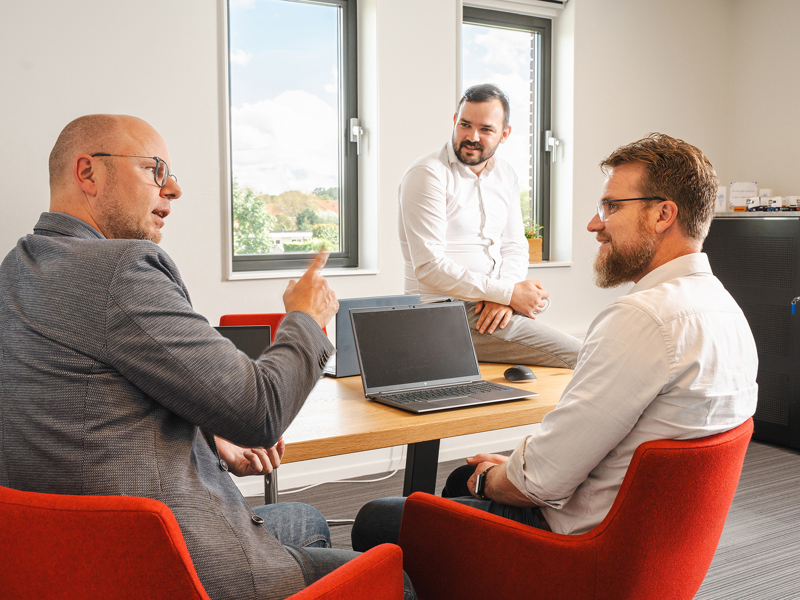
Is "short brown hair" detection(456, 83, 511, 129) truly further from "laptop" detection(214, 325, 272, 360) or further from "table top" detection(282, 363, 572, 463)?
"laptop" detection(214, 325, 272, 360)

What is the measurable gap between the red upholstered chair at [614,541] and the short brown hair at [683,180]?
465 mm

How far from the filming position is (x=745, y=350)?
4.46 feet

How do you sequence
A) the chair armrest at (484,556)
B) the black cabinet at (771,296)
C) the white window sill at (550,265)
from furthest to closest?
the white window sill at (550,265) → the black cabinet at (771,296) → the chair armrest at (484,556)

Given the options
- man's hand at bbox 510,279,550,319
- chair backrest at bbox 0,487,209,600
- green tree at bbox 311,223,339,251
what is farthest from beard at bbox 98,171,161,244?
green tree at bbox 311,223,339,251

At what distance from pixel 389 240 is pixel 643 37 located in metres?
2.46

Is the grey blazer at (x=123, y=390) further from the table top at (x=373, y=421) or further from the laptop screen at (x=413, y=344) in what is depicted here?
the laptop screen at (x=413, y=344)

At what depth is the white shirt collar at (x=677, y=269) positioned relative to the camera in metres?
1.44

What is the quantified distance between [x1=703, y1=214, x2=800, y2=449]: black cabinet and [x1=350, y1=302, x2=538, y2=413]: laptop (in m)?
2.95

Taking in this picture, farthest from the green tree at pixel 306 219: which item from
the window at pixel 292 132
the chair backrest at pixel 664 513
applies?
the chair backrest at pixel 664 513

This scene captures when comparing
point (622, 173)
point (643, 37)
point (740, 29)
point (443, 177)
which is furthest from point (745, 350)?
point (740, 29)

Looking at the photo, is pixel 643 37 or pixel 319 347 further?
pixel 643 37

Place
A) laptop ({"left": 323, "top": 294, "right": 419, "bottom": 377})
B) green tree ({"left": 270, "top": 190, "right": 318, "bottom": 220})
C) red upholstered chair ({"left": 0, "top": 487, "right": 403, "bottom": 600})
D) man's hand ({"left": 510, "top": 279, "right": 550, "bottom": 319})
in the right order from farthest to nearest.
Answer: green tree ({"left": 270, "top": 190, "right": 318, "bottom": 220}) < man's hand ({"left": 510, "top": 279, "right": 550, "bottom": 319}) < laptop ({"left": 323, "top": 294, "right": 419, "bottom": 377}) < red upholstered chair ({"left": 0, "top": 487, "right": 403, "bottom": 600})

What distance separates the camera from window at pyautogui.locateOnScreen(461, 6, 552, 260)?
4578mm

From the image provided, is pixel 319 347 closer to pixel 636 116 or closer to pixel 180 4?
pixel 180 4
